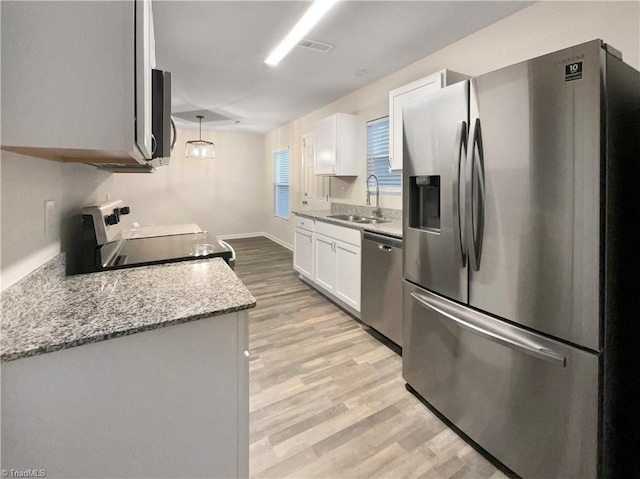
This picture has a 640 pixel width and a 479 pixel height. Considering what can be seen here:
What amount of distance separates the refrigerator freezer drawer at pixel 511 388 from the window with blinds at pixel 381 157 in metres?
1.83

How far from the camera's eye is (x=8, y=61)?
777mm

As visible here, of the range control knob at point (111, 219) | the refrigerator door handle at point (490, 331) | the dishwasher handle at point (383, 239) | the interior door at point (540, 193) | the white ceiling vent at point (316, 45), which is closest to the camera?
the interior door at point (540, 193)

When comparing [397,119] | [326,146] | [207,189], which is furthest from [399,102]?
[207,189]

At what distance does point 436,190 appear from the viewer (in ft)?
6.51

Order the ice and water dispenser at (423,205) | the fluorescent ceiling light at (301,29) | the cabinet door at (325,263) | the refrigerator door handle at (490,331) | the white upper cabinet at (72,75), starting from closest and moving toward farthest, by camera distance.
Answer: the white upper cabinet at (72,75) → the refrigerator door handle at (490,331) → the ice and water dispenser at (423,205) → the fluorescent ceiling light at (301,29) → the cabinet door at (325,263)

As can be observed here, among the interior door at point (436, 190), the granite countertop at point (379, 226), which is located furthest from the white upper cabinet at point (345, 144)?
the interior door at point (436, 190)

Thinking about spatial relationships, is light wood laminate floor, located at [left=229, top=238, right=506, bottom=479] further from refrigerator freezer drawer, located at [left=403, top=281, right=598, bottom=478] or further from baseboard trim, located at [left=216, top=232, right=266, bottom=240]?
baseboard trim, located at [left=216, top=232, right=266, bottom=240]

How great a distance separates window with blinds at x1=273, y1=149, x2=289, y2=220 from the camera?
6684 mm

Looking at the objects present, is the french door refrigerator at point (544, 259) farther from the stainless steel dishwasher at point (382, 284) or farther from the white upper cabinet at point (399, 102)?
the white upper cabinet at point (399, 102)

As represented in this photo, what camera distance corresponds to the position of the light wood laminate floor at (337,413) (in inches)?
60.1

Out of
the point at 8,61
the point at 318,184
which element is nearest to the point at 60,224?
the point at 8,61

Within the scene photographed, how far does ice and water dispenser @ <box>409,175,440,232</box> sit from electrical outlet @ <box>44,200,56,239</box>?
184cm

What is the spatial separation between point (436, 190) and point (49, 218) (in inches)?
78.6

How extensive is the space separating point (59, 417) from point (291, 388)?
147 centimetres
